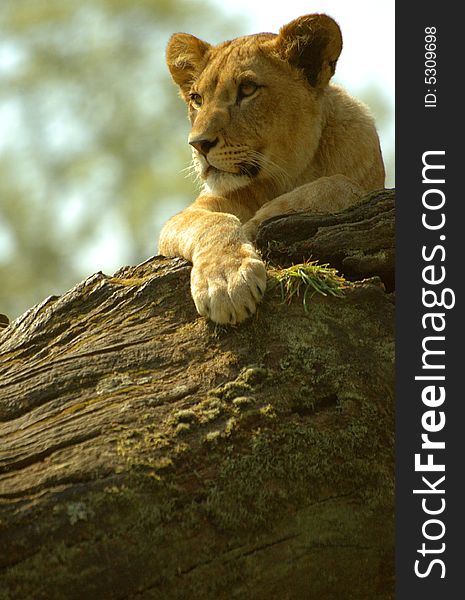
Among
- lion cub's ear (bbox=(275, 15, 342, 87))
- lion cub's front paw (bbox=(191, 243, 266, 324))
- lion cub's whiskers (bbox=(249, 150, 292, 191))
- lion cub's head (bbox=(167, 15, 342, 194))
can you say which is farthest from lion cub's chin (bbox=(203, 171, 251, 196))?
lion cub's front paw (bbox=(191, 243, 266, 324))

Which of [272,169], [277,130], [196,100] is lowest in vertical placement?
[272,169]

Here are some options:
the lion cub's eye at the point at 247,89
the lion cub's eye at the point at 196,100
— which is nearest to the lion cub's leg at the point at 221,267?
the lion cub's eye at the point at 247,89

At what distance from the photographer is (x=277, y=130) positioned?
517 centimetres

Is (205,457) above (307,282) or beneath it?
beneath

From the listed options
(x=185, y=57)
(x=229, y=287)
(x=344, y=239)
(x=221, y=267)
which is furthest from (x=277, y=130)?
(x=229, y=287)

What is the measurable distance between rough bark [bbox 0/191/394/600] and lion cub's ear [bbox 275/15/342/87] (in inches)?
81.5

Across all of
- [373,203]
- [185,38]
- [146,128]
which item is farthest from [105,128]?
[373,203]

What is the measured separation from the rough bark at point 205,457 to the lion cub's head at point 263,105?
4.90ft

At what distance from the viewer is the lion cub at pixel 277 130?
5000 mm

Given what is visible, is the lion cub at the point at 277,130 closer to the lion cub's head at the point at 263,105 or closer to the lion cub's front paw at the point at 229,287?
the lion cub's head at the point at 263,105

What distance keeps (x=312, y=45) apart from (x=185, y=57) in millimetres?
868

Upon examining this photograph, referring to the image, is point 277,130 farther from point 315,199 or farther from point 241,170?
point 315,199

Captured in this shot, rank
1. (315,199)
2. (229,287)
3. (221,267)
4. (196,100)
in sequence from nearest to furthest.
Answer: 1. (229,287)
2. (221,267)
3. (315,199)
4. (196,100)

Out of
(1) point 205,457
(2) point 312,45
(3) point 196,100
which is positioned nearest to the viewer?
(1) point 205,457
